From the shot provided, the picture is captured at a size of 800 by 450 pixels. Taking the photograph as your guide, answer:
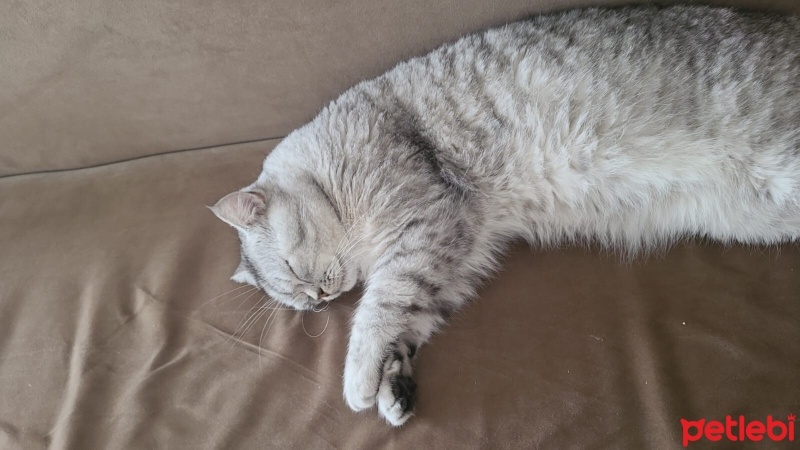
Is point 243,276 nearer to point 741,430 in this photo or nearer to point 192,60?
point 192,60

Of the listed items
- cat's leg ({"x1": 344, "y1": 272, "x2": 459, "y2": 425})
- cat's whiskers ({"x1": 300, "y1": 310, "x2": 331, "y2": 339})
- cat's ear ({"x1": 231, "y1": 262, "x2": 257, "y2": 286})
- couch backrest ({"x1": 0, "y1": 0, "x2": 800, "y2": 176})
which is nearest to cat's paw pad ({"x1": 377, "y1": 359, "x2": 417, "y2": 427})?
cat's leg ({"x1": 344, "y1": 272, "x2": 459, "y2": 425})

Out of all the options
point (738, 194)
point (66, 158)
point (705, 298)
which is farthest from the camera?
point (66, 158)

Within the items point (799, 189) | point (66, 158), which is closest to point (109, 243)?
point (66, 158)

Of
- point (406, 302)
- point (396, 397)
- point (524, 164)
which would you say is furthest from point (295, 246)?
point (524, 164)

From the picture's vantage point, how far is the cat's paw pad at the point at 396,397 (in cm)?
122

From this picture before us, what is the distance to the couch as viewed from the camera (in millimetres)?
1202

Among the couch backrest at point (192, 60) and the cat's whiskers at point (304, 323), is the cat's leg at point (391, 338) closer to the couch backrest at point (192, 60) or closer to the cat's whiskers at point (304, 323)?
the cat's whiskers at point (304, 323)

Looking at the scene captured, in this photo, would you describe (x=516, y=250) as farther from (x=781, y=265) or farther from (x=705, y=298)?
(x=781, y=265)

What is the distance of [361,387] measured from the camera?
1.26m

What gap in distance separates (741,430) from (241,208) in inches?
54.0

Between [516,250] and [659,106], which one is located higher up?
[659,106]

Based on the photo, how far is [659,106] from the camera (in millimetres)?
1400

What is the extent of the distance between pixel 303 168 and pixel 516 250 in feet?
2.37

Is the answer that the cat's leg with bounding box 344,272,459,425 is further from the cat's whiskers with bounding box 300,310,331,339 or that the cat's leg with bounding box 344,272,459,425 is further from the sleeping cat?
the cat's whiskers with bounding box 300,310,331,339
